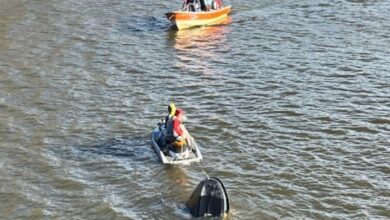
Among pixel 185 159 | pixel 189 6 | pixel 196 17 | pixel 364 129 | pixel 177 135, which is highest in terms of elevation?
pixel 189 6

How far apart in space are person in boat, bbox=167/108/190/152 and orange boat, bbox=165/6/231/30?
14881 millimetres

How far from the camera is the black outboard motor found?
17.0 m

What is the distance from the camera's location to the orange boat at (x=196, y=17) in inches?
1367

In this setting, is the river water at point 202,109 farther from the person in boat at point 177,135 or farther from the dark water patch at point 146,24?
the person in boat at point 177,135

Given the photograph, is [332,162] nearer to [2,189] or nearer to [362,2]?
[2,189]

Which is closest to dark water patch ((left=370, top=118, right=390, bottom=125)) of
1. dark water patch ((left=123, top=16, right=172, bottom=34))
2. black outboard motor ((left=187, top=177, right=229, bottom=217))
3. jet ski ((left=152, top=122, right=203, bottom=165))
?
jet ski ((left=152, top=122, right=203, bottom=165))

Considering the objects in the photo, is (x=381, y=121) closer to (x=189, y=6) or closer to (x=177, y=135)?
(x=177, y=135)

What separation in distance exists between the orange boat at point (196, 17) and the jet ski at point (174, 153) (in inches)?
574

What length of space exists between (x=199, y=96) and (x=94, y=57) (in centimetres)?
677

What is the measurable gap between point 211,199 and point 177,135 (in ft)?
12.1

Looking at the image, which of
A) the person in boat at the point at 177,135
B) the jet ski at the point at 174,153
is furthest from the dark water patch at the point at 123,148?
the person in boat at the point at 177,135

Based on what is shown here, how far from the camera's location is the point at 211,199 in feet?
55.7

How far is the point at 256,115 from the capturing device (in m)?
23.8

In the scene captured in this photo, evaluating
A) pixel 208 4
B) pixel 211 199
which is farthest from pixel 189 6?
pixel 211 199
